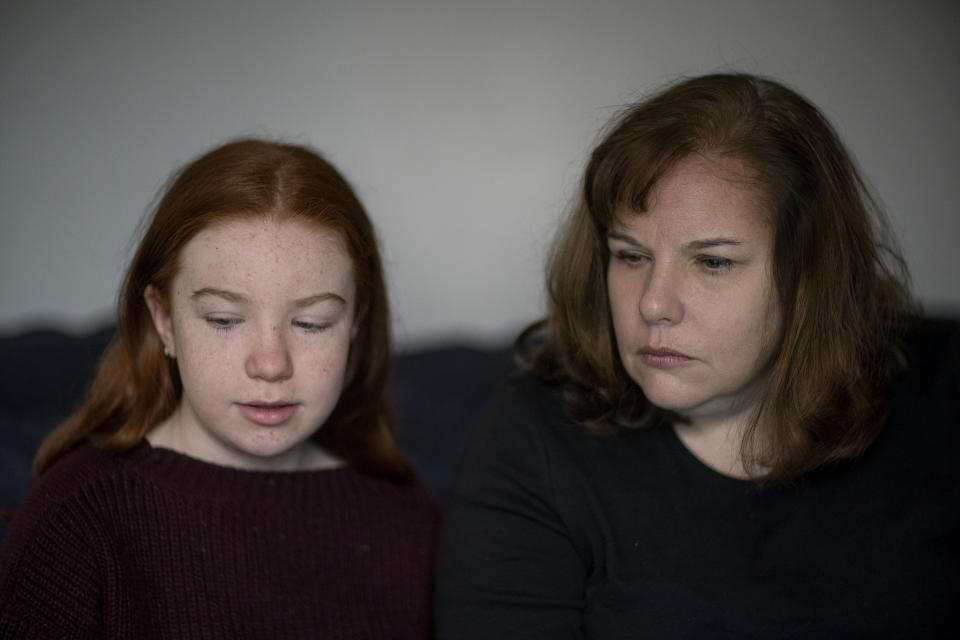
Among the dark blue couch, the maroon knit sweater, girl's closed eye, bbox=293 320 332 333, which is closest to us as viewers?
the maroon knit sweater

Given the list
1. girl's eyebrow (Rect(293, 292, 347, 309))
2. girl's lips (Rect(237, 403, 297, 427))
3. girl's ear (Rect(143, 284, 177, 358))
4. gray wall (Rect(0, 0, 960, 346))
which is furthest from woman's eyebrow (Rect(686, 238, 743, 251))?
gray wall (Rect(0, 0, 960, 346))

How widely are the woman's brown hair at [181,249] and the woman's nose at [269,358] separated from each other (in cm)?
17

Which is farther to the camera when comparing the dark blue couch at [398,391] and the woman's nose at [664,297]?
the dark blue couch at [398,391]

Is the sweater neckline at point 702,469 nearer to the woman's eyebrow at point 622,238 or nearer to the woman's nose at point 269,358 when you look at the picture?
the woman's eyebrow at point 622,238

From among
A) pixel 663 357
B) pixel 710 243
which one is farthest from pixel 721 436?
pixel 710 243

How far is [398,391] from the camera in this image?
2.22 metres

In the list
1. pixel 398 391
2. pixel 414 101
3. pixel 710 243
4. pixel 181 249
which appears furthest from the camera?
pixel 414 101

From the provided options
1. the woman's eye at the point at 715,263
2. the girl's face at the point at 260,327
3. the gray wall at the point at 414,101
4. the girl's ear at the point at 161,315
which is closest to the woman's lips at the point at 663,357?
the woman's eye at the point at 715,263

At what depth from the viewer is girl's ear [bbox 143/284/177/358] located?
1473 millimetres

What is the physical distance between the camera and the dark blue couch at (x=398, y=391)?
6.48ft

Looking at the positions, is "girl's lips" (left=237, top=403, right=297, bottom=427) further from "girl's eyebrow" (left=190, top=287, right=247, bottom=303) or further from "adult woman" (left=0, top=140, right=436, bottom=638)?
"girl's eyebrow" (left=190, top=287, right=247, bottom=303)

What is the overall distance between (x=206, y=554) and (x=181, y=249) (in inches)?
17.1

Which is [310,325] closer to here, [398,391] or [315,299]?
[315,299]

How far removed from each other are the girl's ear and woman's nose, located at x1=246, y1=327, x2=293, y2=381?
0.17 m
